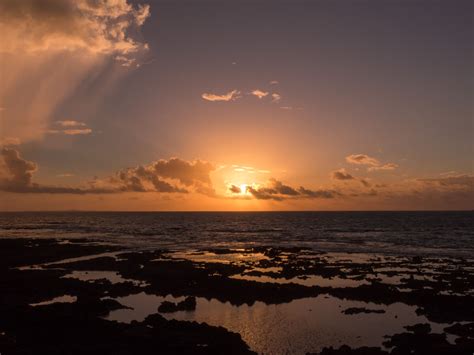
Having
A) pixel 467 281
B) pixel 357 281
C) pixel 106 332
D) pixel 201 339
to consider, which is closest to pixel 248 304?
pixel 201 339

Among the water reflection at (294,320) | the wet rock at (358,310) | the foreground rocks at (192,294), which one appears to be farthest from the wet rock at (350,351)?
the wet rock at (358,310)

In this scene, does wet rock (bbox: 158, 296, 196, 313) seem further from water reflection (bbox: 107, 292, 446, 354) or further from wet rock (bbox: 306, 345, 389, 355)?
wet rock (bbox: 306, 345, 389, 355)

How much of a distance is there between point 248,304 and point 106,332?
11.9 metres

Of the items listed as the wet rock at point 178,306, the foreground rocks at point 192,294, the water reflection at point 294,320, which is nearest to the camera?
the foreground rocks at point 192,294

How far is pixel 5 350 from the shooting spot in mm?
20281

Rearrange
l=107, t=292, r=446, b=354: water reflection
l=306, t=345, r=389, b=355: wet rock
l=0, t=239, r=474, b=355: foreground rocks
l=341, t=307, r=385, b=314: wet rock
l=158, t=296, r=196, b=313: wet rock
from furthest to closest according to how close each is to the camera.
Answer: l=341, t=307, r=385, b=314: wet rock → l=158, t=296, r=196, b=313: wet rock → l=107, t=292, r=446, b=354: water reflection → l=0, t=239, r=474, b=355: foreground rocks → l=306, t=345, r=389, b=355: wet rock

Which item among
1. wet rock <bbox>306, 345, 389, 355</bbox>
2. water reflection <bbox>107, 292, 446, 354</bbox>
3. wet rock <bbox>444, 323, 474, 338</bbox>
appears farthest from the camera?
wet rock <bbox>444, 323, 474, 338</bbox>

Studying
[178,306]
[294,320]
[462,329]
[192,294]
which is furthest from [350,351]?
[192,294]

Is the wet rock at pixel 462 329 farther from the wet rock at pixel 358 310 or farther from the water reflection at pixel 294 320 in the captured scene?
the wet rock at pixel 358 310

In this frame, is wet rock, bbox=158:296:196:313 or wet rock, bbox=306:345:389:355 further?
wet rock, bbox=158:296:196:313

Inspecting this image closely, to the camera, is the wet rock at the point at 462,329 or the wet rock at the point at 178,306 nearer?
the wet rock at the point at 462,329

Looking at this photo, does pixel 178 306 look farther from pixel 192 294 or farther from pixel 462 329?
pixel 462 329

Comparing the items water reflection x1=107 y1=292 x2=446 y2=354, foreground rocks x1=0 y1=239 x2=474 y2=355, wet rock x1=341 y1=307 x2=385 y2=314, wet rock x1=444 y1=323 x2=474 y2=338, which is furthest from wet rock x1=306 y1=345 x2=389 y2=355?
wet rock x1=341 y1=307 x2=385 y2=314

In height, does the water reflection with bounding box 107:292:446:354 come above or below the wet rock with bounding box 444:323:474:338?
below
